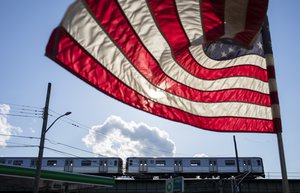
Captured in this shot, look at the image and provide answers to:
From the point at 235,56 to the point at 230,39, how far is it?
1.09m

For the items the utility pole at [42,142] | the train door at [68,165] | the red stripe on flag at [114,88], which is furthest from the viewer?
the train door at [68,165]

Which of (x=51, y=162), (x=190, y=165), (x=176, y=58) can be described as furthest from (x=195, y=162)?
(x=176, y=58)

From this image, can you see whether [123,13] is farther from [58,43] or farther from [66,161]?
[66,161]

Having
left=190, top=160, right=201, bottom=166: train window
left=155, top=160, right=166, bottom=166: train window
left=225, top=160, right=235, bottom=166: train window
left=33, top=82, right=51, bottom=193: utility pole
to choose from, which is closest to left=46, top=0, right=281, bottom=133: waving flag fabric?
left=33, top=82, right=51, bottom=193: utility pole

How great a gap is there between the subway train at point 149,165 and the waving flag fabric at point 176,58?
36775 millimetres

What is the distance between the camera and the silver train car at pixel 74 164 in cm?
4247

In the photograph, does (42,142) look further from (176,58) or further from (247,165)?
(247,165)

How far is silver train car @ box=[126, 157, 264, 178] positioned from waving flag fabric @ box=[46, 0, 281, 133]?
1448 inches

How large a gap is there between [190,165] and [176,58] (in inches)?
1512

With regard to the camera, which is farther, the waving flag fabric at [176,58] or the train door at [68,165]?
the train door at [68,165]

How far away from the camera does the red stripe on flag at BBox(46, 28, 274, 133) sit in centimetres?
421

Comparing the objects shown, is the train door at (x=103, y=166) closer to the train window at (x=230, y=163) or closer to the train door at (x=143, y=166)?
the train door at (x=143, y=166)

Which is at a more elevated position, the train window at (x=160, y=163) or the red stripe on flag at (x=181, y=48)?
the train window at (x=160, y=163)

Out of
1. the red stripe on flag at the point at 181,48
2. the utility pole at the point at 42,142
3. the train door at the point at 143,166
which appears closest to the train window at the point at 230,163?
the train door at the point at 143,166
